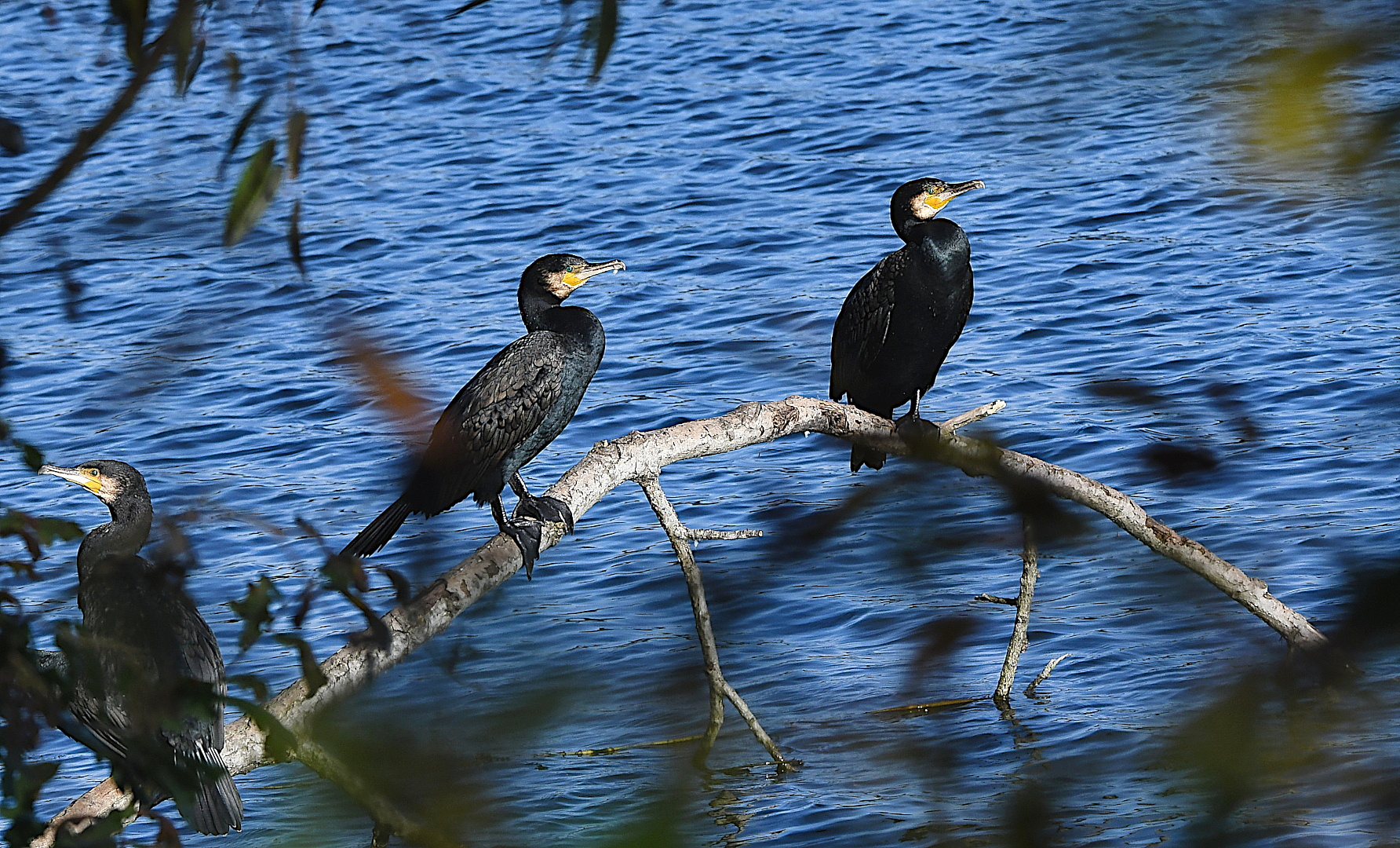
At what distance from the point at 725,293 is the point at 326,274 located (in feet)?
8.16

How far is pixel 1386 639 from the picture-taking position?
646 mm

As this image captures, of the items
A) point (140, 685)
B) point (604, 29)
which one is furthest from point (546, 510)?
point (604, 29)

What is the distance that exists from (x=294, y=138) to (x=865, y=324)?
424 centimetres

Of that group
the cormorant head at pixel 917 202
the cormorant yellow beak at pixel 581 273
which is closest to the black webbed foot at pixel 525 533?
the cormorant yellow beak at pixel 581 273

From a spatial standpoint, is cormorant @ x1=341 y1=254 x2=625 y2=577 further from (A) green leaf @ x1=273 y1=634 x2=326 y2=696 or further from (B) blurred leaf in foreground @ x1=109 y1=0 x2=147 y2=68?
(B) blurred leaf in foreground @ x1=109 y1=0 x2=147 y2=68

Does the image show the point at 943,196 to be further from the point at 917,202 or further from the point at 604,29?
the point at 604,29

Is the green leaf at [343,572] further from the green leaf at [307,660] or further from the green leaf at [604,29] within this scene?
the green leaf at [604,29]

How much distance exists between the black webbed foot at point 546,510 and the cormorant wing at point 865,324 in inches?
56.7

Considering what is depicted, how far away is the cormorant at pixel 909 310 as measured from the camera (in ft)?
17.0

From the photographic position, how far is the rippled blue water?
730mm

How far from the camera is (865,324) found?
207 inches

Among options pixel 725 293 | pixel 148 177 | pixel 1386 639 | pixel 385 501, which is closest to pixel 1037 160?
pixel 1386 639

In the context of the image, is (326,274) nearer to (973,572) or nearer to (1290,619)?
(973,572)

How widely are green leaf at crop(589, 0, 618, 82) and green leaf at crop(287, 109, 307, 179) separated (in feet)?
0.70
